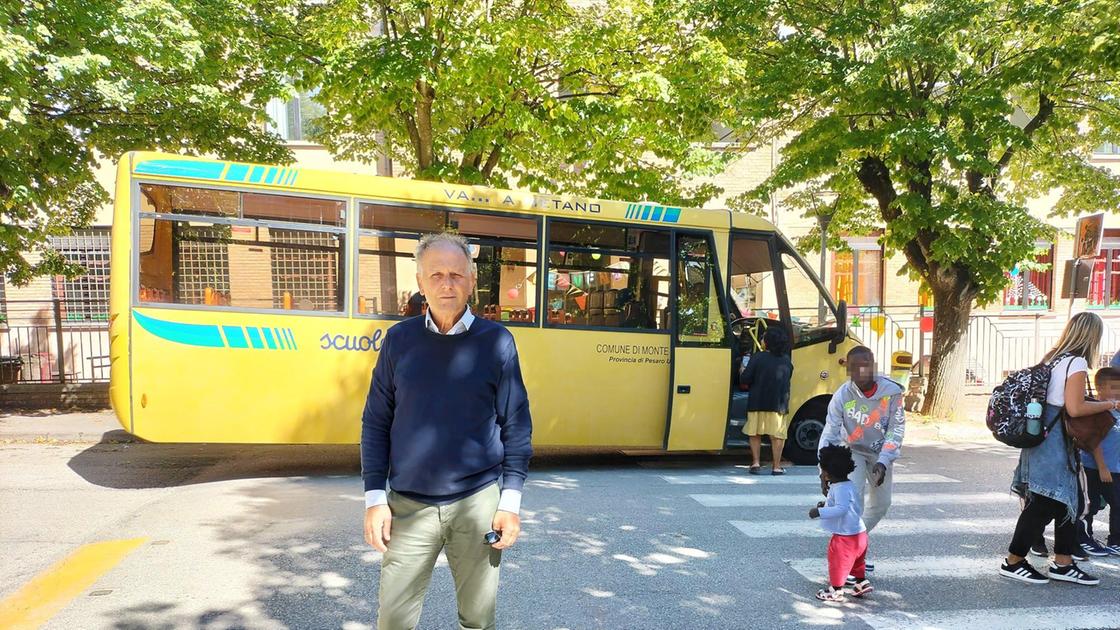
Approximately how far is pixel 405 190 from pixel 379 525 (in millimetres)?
5055

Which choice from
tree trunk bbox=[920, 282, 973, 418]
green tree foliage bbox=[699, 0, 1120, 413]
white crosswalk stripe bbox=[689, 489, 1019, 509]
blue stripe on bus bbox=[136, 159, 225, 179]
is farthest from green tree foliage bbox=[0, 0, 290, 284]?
tree trunk bbox=[920, 282, 973, 418]

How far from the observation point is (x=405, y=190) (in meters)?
7.21

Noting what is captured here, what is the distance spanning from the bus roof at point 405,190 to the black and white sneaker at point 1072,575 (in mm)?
4551

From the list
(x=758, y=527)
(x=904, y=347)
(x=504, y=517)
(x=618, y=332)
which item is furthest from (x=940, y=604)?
(x=904, y=347)

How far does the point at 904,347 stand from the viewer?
17.5 m

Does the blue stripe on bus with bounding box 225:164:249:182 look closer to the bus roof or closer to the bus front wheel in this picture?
the bus roof

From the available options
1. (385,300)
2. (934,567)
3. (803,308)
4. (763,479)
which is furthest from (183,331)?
(803,308)

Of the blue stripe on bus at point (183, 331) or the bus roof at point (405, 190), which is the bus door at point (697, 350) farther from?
the blue stripe on bus at point (183, 331)

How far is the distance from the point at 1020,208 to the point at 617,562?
8910mm

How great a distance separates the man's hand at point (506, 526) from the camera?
2674 millimetres

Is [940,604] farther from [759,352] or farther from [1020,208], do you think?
[1020,208]

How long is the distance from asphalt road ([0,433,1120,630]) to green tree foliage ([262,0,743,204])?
5.21m

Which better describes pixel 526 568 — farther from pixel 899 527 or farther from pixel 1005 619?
pixel 899 527

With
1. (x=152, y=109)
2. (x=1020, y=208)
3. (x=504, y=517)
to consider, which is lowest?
(x=504, y=517)
